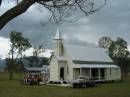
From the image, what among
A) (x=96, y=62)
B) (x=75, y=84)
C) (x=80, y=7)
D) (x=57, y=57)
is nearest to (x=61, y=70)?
(x=57, y=57)

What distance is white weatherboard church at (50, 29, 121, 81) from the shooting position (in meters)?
59.8

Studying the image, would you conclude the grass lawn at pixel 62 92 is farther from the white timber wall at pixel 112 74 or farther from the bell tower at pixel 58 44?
the white timber wall at pixel 112 74

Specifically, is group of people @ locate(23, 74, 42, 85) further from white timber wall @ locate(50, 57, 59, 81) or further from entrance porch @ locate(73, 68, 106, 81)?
entrance porch @ locate(73, 68, 106, 81)

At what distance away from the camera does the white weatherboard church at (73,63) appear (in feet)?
196

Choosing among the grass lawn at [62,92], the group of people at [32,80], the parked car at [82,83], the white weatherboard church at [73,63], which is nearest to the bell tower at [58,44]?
the white weatherboard church at [73,63]

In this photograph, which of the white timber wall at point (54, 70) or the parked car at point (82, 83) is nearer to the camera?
the parked car at point (82, 83)

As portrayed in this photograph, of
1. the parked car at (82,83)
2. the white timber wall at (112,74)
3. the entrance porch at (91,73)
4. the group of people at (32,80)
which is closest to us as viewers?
the parked car at (82,83)

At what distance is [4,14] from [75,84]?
4263 cm

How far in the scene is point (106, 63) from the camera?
6900 cm

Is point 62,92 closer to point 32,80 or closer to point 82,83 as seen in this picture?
point 82,83

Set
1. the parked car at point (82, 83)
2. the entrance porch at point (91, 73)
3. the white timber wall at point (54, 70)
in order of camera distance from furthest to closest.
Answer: the white timber wall at point (54, 70), the entrance porch at point (91, 73), the parked car at point (82, 83)

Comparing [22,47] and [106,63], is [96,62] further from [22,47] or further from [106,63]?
[22,47]

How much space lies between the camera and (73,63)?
2343 inches

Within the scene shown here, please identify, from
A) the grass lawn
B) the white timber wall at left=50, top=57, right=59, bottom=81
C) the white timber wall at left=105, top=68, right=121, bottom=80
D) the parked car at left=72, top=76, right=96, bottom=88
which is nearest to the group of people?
the white timber wall at left=50, top=57, right=59, bottom=81
